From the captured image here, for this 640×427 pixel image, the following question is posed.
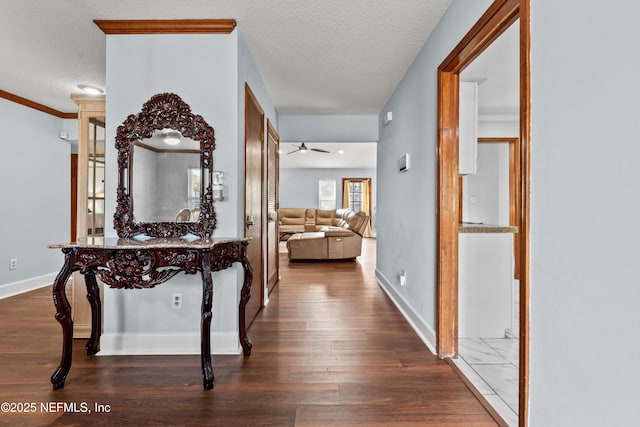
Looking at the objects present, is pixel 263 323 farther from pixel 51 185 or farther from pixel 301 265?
pixel 51 185

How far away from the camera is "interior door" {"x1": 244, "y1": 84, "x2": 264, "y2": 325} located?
2668mm

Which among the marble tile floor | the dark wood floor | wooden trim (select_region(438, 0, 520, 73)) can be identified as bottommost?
the dark wood floor

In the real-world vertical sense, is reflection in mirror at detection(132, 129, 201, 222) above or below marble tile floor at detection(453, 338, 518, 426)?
above

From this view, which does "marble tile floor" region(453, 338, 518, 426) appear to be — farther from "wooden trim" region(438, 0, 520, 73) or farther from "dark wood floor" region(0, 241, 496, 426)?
"wooden trim" region(438, 0, 520, 73)

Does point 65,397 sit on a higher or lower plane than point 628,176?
lower

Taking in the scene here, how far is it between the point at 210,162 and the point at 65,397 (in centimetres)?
161

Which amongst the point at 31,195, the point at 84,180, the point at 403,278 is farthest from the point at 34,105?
the point at 403,278

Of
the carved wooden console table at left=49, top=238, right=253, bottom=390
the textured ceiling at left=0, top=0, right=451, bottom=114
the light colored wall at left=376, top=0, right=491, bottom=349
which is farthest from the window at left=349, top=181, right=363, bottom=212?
the carved wooden console table at left=49, top=238, right=253, bottom=390

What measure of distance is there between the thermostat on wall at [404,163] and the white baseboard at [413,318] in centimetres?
127

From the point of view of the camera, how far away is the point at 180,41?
7.71 ft

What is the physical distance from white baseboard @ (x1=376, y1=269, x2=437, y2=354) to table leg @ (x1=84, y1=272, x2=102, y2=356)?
7.85 ft

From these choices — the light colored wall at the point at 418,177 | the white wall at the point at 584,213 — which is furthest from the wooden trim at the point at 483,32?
the white wall at the point at 584,213

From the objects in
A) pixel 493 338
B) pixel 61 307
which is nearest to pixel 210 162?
pixel 61 307

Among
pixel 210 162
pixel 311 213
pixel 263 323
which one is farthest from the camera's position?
pixel 311 213
